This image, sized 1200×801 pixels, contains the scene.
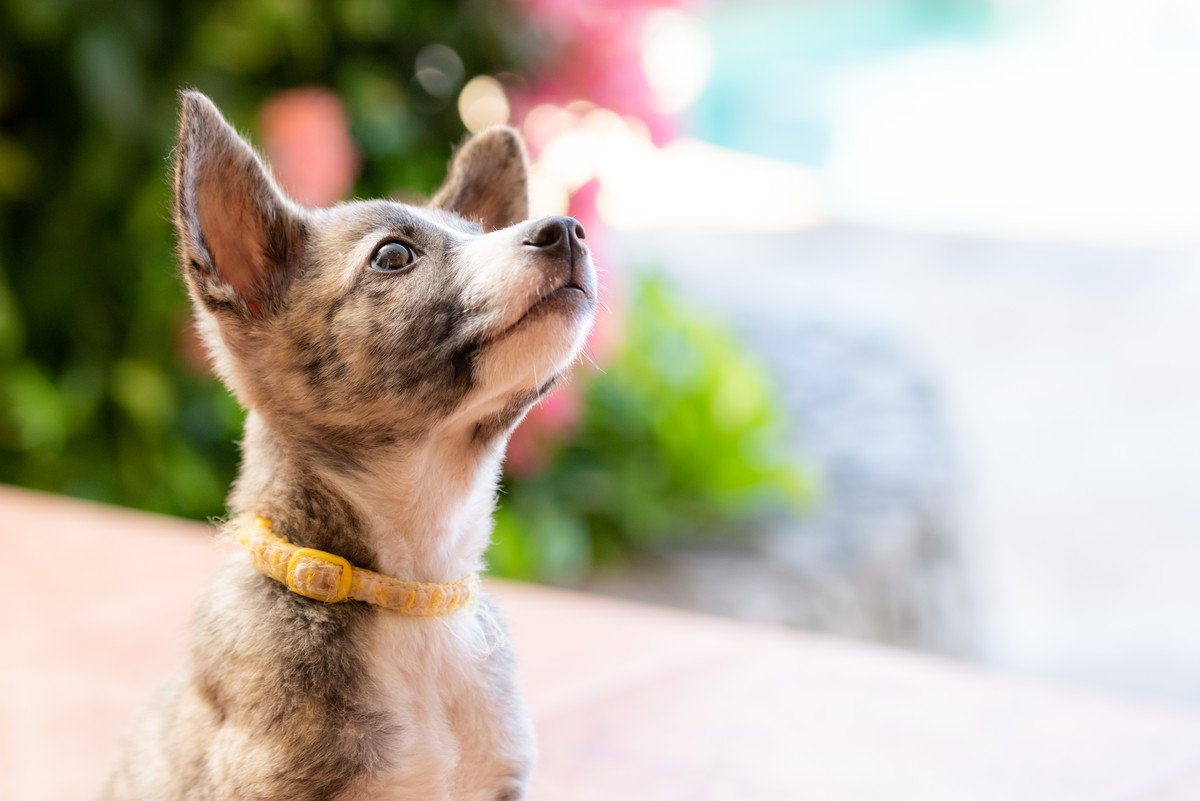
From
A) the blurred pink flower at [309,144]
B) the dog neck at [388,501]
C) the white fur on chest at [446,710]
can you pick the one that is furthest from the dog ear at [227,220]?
the blurred pink flower at [309,144]

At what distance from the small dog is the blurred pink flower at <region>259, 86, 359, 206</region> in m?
0.99

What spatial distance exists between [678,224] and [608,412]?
2.51m

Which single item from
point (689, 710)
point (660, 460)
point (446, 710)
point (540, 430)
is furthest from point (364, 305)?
point (660, 460)

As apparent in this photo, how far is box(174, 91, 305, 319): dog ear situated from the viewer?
2.99 feet

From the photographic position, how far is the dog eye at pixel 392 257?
0.95m

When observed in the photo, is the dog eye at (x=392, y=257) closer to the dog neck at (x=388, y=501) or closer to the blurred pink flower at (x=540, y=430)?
the dog neck at (x=388, y=501)

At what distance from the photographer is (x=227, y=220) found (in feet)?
3.15

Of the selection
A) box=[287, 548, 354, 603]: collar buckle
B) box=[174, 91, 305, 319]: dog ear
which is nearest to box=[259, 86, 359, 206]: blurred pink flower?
box=[174, 91, 305, 319]: dog ear

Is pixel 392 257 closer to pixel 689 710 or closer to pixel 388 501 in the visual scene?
pixel 388 501

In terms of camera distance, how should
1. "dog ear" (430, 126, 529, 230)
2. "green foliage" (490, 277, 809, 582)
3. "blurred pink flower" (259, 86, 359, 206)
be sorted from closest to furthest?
"dog ear" (430, 126, 529, 230)
"blurred pink flower" (259, 86, 359, 206)
"green foliage" (490, 277, 809, 582)

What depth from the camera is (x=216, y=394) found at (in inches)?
95.1

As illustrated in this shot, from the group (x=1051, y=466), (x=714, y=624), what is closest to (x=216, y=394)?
(x=714, y=624)

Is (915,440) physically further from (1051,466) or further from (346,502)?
(346,502)

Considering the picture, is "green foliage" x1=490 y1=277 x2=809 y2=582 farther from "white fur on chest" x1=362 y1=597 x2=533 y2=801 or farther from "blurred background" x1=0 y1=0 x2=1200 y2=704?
"white fur on chest" x1=362 y1=597 x2=533 y2=801
